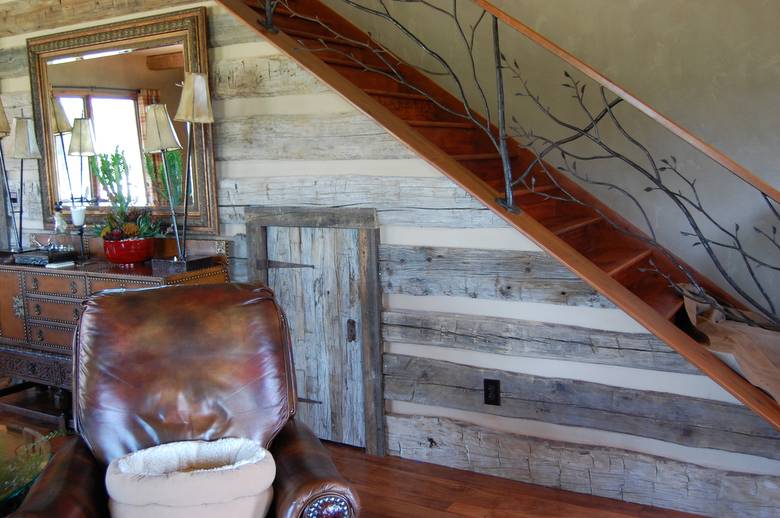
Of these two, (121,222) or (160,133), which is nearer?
(160,133)

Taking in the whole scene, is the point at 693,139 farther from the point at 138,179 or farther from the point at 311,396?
the point at 138,179

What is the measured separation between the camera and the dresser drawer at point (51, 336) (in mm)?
4164

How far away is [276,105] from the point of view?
3807 millimetres

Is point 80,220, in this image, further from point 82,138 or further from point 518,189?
point 518,189

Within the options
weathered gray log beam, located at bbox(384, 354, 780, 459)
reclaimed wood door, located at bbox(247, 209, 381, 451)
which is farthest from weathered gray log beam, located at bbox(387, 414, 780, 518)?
reclaimed wood door, located at bbox(247, 209, 381, 451)

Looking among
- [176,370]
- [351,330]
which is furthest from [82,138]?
[176,370]

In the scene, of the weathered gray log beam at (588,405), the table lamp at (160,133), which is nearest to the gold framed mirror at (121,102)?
the table lamp at (160,133)

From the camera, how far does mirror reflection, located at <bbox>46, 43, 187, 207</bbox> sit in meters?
4.26

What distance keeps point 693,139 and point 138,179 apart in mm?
3373

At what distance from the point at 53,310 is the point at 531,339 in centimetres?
287

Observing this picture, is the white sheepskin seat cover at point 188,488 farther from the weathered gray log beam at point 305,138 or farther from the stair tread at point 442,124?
the stair tread at point 442,124

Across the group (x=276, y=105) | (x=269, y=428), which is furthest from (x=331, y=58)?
(x=269, y=428)

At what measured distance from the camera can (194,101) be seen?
373 cm

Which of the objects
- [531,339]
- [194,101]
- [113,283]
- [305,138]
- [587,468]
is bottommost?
[587,468]
